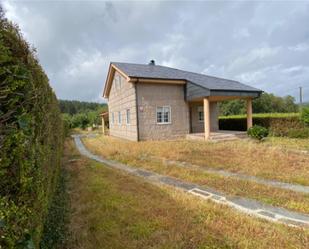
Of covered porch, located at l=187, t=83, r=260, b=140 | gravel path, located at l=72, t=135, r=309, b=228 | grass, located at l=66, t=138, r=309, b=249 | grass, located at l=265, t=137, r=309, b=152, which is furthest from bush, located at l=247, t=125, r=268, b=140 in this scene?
grass, located at l=66, t=138, r=309, b=249

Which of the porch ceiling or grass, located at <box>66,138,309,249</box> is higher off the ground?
the porch ceiling

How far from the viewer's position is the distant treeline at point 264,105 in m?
50.0

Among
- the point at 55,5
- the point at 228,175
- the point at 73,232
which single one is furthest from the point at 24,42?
the point at 55,5

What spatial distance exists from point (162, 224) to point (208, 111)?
33.6 feet

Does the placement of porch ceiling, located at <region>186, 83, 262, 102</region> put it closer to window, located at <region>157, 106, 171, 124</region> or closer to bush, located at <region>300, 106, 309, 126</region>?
window, located at <region>157, 106, 171, 124</region>

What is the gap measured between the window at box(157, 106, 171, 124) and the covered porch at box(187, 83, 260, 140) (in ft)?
5.59

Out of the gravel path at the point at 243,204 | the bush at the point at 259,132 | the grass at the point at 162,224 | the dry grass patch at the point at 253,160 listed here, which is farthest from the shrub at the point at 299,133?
the grass at the point at 162,224

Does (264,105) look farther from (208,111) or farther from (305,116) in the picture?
(208,111)

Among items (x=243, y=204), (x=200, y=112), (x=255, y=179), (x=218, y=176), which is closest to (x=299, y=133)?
(x=200, y=112)

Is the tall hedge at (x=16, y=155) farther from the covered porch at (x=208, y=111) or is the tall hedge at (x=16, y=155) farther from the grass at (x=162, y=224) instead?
the covered porch at (x=208, y=111)

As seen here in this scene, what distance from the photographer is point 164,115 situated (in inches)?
578

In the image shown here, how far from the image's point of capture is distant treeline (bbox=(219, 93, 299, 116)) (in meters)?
50.0

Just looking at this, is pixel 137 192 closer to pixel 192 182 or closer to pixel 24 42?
pixel 192 182

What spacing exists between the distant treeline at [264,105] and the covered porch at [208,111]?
114ft
